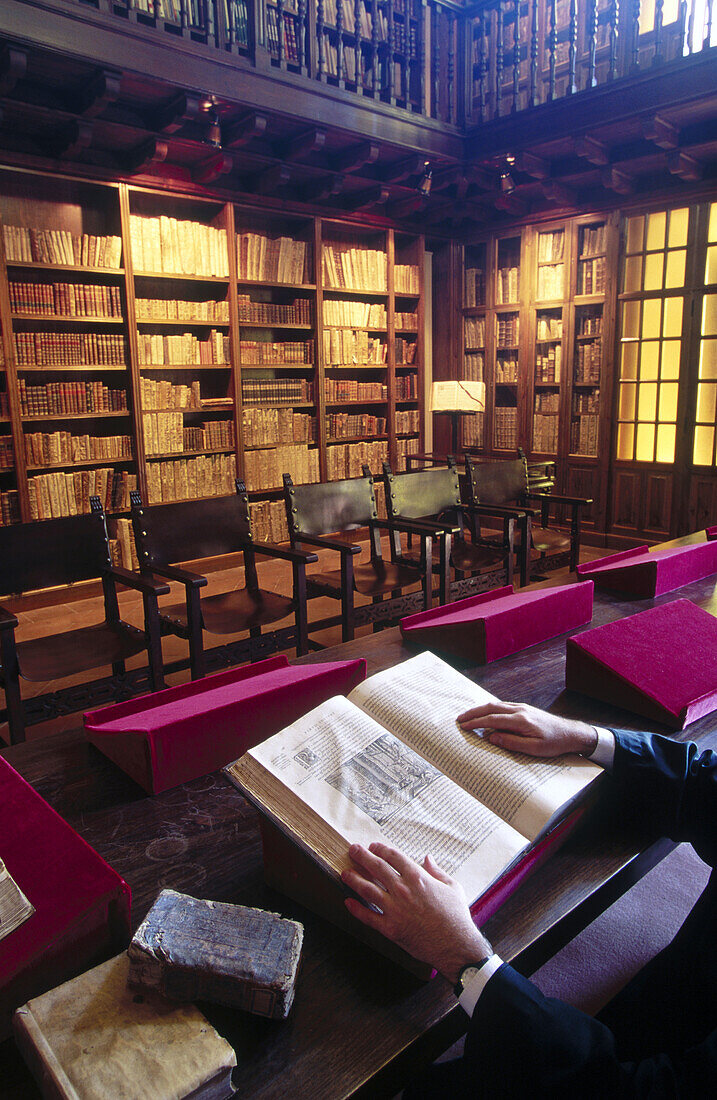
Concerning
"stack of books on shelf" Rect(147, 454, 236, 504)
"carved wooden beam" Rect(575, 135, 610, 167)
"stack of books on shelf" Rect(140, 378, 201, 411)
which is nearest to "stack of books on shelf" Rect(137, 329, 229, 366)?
"stack of books on shelf" Rect(140, 378, 201, 411)

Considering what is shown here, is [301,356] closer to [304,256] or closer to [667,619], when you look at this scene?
[304,256]

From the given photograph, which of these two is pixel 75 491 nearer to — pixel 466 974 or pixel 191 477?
pixel 191 477

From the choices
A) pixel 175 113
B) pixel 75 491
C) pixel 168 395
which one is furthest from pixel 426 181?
pixel 75 491

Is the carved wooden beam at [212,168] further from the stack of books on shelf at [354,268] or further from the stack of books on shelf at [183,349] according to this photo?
the stack of books on shelf at [354,268]

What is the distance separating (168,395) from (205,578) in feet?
8.32

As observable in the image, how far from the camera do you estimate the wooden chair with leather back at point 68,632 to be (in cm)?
236

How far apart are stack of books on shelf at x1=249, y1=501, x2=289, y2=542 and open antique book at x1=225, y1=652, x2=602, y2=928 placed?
4.65 meters

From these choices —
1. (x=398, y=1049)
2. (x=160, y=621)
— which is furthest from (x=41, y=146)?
(x=398, y=1049)

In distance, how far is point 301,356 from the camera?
19.1 ft

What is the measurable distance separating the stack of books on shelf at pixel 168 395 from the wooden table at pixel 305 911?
4.03 metres

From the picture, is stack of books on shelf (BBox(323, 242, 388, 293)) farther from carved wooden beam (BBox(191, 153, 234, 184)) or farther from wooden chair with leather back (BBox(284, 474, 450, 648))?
wooden chair with leather back (BBox(284, 474, 450, 648))

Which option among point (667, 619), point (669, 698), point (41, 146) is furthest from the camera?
point (41, 146)

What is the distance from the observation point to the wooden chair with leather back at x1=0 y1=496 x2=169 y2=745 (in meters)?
2.36

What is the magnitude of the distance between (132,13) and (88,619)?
333cm
